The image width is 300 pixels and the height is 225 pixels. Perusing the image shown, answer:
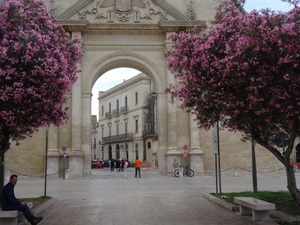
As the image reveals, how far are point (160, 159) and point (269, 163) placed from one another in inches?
298

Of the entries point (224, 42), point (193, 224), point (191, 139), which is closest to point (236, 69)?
point (224, 42)

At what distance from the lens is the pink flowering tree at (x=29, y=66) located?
8.62 meters

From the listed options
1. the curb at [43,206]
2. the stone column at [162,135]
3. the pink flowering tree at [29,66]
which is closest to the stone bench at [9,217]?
the curb at [43,206]

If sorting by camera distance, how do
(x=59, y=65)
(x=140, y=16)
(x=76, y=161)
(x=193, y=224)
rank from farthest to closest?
(x=140, y=16)
(x=76, y=161)
(x=59, y=65)
(x=193, y=224)

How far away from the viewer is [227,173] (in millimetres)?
24984

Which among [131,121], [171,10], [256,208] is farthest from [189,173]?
[131,121]

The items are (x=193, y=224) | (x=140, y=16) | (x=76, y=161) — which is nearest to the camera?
(x=193, y=224)

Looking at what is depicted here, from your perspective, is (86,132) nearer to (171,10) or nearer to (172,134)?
(172,134)

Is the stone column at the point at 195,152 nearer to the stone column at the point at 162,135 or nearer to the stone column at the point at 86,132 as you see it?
the stone column at the point at 162,135

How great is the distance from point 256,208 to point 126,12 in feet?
62.8

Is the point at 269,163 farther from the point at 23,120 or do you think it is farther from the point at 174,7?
the point at 23,120

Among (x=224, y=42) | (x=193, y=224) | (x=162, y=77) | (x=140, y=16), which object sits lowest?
(x=193, y=224)

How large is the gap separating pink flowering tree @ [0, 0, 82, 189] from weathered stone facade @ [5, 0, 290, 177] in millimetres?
13800

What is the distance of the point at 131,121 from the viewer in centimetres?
5159
